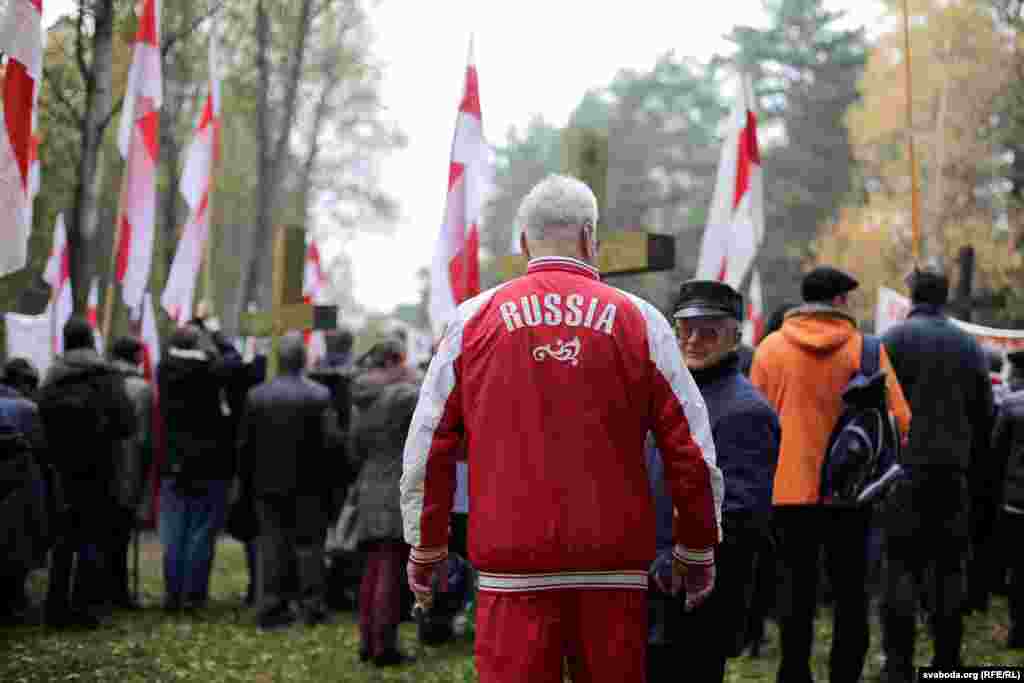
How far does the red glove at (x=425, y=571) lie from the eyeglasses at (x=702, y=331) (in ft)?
5.08

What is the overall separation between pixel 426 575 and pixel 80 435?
5.62 metres

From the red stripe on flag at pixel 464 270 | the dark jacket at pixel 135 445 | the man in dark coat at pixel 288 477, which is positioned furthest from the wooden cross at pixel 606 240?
the dark jacket at pixel 135 445

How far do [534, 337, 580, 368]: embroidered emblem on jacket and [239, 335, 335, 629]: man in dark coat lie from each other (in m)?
5.75

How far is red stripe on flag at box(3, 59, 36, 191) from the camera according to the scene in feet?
18.9

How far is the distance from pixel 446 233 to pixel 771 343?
2.20 metres

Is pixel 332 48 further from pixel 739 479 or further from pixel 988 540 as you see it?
pixel 739 479

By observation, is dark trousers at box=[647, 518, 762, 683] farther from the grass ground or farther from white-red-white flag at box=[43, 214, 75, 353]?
white-red-white flag at box=[43, 214, 75, 353]

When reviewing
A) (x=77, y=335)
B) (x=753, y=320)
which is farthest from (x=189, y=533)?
(x=753, y=320)

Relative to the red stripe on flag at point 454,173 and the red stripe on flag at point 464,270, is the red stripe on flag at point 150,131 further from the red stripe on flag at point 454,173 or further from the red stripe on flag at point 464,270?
the red stripe on flag at point 464,270

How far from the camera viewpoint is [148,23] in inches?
392

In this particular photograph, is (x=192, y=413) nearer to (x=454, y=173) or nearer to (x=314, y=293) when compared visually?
(x=454, y=173)

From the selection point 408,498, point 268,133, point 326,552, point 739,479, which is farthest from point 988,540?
point 268,133

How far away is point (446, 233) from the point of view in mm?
7305

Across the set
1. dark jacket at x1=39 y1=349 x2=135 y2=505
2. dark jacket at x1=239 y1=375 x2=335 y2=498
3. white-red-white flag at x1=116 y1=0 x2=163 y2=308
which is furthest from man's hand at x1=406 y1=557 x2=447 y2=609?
white-red-white flag at x1=116 y1=0 x2=163 y2=308
